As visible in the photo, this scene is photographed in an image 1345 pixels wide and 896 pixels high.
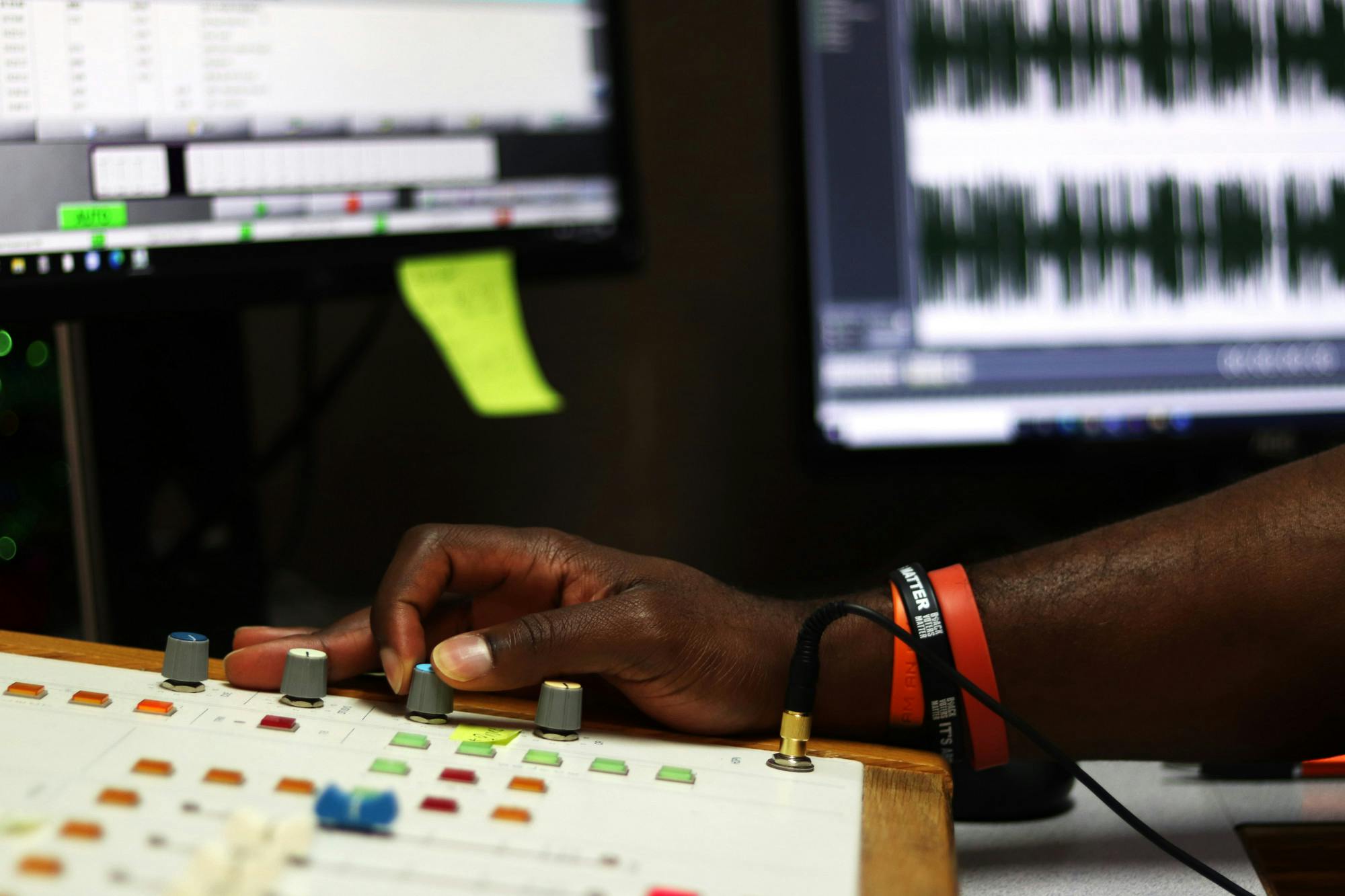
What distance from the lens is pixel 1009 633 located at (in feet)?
1.79

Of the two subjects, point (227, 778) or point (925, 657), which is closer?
point (227, 778)

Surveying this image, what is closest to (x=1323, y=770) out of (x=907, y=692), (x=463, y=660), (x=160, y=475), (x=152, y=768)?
(x=907, y=692)

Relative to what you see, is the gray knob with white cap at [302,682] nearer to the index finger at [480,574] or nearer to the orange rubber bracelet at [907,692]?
the index finger at [480,574]

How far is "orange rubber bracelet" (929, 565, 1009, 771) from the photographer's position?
528mm

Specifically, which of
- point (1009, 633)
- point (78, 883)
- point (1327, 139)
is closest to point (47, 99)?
point (78, 883)

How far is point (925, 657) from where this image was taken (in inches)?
19.7

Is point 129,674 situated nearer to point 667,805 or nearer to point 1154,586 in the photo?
point 667,805

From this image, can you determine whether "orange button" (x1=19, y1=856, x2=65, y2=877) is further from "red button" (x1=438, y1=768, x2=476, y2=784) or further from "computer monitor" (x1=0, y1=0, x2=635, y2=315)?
"computer monitor" (x1=0, y1=0, x2=635, y2=315)

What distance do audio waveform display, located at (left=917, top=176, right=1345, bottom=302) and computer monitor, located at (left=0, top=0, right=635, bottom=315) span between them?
232 mm

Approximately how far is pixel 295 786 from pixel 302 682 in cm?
9

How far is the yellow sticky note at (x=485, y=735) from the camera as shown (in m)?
0.44

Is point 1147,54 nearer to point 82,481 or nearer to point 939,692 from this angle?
point 939,692

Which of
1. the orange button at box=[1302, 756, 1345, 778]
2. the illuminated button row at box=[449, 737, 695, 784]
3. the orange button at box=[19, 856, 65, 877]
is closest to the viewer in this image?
the orange button at box=[19, 856, 65, 877]

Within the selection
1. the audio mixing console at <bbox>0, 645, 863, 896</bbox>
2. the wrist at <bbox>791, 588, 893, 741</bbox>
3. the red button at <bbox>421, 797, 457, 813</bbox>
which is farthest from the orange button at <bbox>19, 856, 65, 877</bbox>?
the wrist at <bbox>791, 588, 893, 741</bbox>
